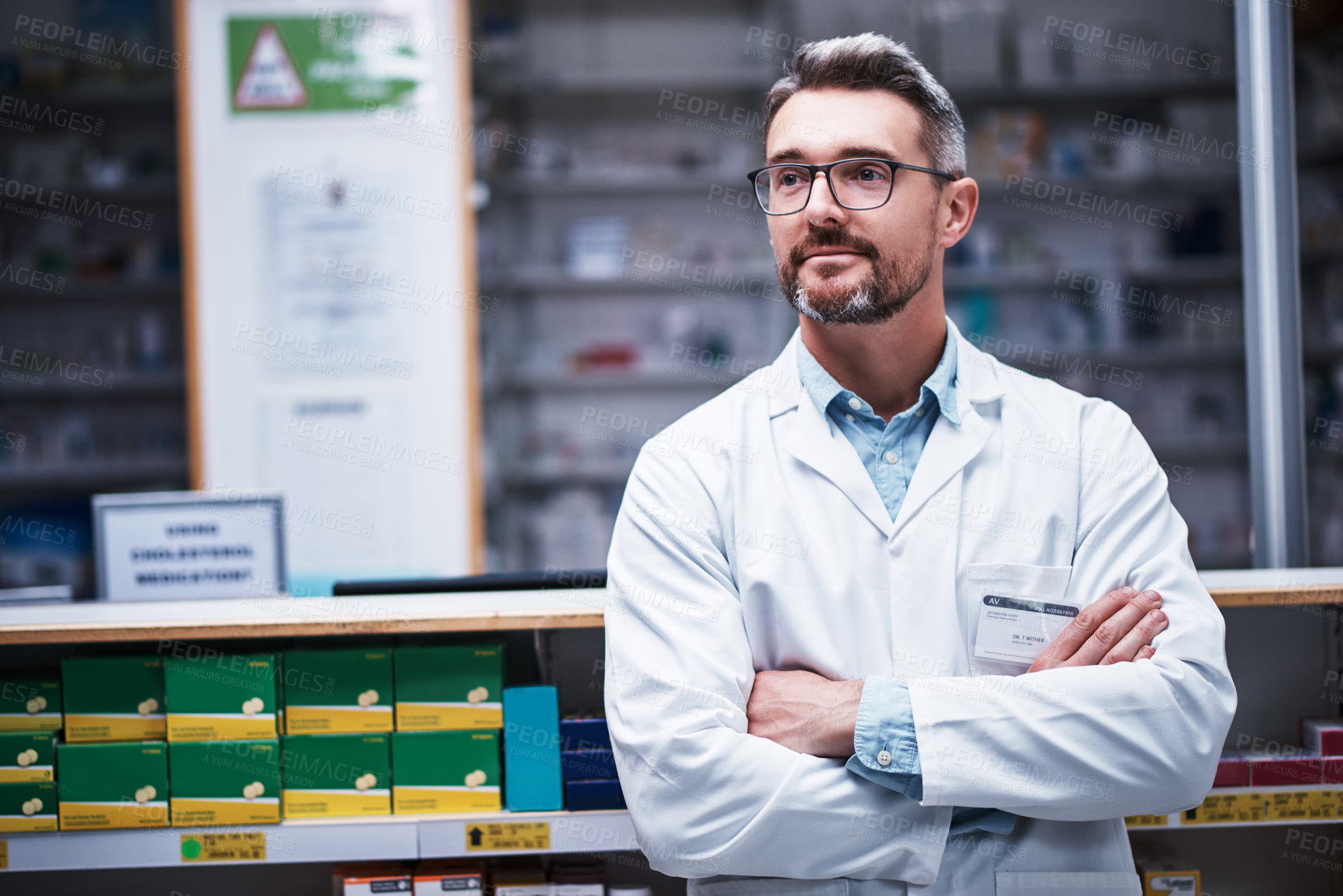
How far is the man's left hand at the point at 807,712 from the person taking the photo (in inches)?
45.8

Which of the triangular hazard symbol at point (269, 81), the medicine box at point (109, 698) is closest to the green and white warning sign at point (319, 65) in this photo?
the triangular hazard symbol at point (269, 81)

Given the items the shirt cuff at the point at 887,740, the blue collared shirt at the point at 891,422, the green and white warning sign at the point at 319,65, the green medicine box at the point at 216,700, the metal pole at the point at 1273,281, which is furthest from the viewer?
the green and white warning sign at the point at 319,65

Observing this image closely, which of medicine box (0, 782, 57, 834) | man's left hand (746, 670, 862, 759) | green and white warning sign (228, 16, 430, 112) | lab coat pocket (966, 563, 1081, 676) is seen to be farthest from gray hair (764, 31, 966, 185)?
green and white warning sign (228, 16, 430, 112)

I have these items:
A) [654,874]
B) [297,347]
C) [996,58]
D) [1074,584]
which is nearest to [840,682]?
[1074,584]

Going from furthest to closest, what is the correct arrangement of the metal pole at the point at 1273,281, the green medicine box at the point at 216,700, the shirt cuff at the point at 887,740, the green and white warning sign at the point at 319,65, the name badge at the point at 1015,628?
the green and white warning sign at the point at 319,65 < the metal pole at the point at 1273,281 < the green medicine box at the point at 216,700 < the name badge at the point at 1015,628 < the shirt cuff at the point at 887,740

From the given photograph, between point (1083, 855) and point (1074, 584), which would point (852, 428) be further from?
point (1083, 855)

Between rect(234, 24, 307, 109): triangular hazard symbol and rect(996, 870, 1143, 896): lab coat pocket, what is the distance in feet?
11.3

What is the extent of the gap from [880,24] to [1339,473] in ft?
9.07

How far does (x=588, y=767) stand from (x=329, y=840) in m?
0.40

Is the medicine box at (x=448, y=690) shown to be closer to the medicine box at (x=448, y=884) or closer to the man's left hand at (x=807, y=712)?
the medicine box at (x=448, y=884)

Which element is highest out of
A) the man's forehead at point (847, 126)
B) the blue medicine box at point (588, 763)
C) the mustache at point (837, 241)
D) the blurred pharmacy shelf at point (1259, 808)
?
the man's forehead at point (847, 126)

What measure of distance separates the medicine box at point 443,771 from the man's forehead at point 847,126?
978mm

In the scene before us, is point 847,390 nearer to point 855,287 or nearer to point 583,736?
point 855,287

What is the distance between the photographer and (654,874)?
5.47ft
